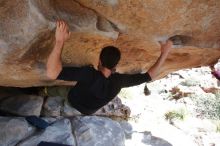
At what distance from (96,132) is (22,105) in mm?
1286

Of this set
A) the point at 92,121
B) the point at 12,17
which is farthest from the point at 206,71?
the point at 12,17

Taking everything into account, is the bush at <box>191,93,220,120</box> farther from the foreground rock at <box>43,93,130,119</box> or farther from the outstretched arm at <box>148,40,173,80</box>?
the outstretched arm at <box>148,40,173,80</box>

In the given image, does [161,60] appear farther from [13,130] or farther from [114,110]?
[114,110]

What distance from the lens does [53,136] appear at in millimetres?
6039

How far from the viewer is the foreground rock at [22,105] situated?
6.70 m

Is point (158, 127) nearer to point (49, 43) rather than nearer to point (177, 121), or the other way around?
point (177, 121)

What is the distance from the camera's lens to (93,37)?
5473mm

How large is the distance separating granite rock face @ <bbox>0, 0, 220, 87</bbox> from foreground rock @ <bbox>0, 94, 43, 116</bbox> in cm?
63

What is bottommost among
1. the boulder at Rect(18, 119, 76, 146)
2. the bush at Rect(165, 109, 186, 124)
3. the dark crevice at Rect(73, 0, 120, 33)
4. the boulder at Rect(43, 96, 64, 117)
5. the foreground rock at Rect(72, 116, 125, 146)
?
the bush at Rect(165, 109, 186, 124)

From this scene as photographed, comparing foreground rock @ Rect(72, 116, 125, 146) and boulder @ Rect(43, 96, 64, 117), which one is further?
boulder @ Rect(43, 96, 64, 117)

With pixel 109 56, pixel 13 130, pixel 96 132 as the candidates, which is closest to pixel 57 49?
pixel 109 56

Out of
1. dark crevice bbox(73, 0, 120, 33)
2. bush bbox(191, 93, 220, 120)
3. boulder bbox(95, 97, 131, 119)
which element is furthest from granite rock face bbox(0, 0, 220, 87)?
bush bbox(191, 93, 220, 120)

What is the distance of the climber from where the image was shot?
427 cm

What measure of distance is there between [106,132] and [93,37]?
1836mm
